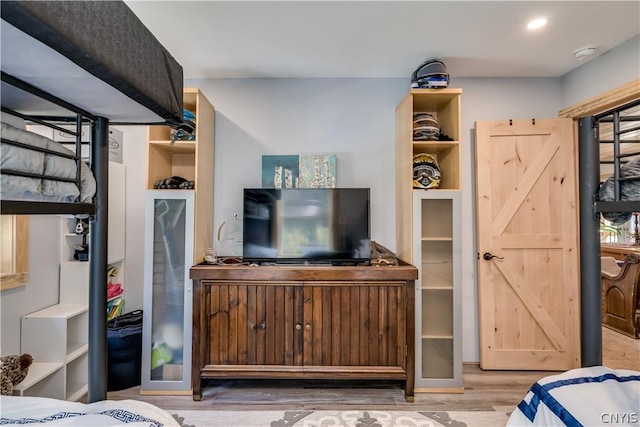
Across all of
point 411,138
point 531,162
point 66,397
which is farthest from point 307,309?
point 531,162

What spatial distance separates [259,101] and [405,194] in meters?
1.59

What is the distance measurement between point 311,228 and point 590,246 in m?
1.73

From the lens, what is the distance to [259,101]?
9.50ft

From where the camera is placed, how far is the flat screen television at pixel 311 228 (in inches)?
100

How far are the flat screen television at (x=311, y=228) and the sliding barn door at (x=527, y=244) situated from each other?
118cm

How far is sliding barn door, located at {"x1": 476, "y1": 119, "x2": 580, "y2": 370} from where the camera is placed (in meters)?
2.75

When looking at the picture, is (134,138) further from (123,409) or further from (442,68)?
(442,68)

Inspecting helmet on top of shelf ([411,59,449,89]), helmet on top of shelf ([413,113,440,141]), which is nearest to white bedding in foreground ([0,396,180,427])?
helmet on top of shelf ([413,113,440,141])

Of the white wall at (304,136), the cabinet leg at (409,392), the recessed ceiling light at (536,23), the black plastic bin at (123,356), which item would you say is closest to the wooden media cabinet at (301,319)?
the cabinet leg at (409,392)

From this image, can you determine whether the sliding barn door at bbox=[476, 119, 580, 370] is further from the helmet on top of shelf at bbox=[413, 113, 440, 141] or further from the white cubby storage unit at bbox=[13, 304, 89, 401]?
the white cubby storage unit at bbox=[13, 304, 89, 401]

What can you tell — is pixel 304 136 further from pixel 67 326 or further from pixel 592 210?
pixel 67 326

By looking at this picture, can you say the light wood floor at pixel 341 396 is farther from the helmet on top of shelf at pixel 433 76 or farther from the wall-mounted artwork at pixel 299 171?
the helmet on top of shelf at pixel 433 76

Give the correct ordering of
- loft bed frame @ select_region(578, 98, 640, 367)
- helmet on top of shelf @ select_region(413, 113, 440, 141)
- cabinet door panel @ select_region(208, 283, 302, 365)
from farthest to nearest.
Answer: helmet on top of shelf @ select_region(413, 113, 440, 141)
cabinet door panel @ select_region(208, 283, 302, 365)
loft bed frame @ select_region(578, 98, 640, 367)

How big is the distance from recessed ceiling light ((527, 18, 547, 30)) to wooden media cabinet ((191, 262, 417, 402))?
1.86 meters
